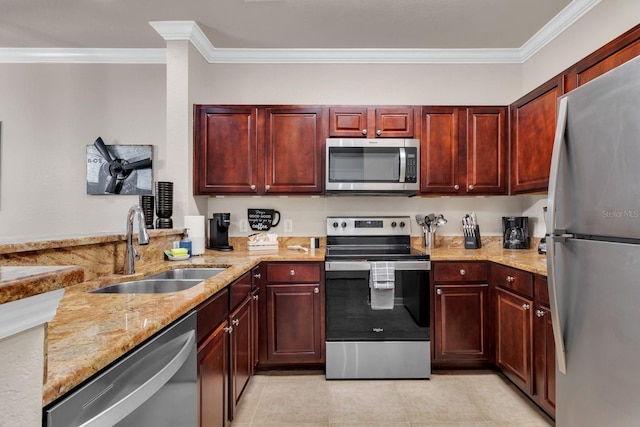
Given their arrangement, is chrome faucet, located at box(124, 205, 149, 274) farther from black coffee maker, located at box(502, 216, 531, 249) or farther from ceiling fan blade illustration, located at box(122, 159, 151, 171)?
black coffee maker, located at box(502, 216, 531, 249)

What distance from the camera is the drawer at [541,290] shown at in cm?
197

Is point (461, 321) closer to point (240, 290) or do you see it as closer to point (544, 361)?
point (544, 361)

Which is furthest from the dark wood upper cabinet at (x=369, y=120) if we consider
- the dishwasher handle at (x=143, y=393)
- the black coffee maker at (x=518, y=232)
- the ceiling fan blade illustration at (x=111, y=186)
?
the dishwasher handle at (x=143, y=393)

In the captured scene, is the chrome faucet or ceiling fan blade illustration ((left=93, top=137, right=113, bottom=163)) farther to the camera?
ceiling fan blade illustration ((left=93, top=137, right=113, bottom=163))

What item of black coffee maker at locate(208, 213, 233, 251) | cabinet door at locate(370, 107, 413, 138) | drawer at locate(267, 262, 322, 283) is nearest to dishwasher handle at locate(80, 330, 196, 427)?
drawer at locate(267, 262, 322, 283)

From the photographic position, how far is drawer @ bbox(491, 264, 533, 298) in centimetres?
215

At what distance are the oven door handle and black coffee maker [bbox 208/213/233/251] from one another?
94cm

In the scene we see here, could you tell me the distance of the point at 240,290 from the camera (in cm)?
206

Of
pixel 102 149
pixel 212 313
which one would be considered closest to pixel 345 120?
pixel 212 313

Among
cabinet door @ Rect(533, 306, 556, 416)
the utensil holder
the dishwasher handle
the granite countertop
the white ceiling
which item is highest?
the white ceiling

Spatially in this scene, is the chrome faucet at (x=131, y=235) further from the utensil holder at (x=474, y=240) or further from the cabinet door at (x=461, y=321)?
the utensil holder at (x=474, y=240)

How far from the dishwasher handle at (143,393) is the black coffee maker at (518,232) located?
275 cm

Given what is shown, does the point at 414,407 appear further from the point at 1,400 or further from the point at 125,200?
the point at 125,200

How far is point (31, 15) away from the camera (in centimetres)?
265
